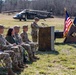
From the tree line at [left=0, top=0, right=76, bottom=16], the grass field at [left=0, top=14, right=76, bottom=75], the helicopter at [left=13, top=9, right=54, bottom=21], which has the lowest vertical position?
the tree line at [left=0, top=0, right=76, bottom=16]

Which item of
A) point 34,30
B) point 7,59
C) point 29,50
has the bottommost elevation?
point 34,30

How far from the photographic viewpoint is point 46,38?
1252cm

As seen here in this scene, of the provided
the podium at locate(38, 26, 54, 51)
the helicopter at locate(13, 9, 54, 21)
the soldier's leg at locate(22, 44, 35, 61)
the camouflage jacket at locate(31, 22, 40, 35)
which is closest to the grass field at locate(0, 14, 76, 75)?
the soldier's leg at locate(22, 44, 35, 61)

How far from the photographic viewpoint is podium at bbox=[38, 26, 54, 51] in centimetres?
1248

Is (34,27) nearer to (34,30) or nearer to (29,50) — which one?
(34,30)

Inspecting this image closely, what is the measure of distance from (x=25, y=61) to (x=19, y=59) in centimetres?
111

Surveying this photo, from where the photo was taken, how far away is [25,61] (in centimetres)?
968

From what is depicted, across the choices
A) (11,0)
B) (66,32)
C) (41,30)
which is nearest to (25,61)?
(41,30)

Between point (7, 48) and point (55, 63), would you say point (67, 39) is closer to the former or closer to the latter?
point (55, 63)

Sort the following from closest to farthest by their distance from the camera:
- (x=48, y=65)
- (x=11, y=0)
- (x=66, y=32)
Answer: (x=48, y=65) → (x=66, y=32) → (x=11, y=0)

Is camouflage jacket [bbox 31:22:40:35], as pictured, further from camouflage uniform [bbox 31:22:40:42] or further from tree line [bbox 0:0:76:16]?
tree line [bbox 0:0:76:16]

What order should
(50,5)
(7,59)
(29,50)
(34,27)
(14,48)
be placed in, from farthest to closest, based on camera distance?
(50,5)
(34,27)
(29,50)
(14,48)
(7,59)

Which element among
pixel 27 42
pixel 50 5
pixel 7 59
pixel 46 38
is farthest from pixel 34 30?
pixel 50 5

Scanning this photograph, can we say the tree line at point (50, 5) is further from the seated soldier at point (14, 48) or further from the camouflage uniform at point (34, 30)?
the seated soldier at point (14, 48)
